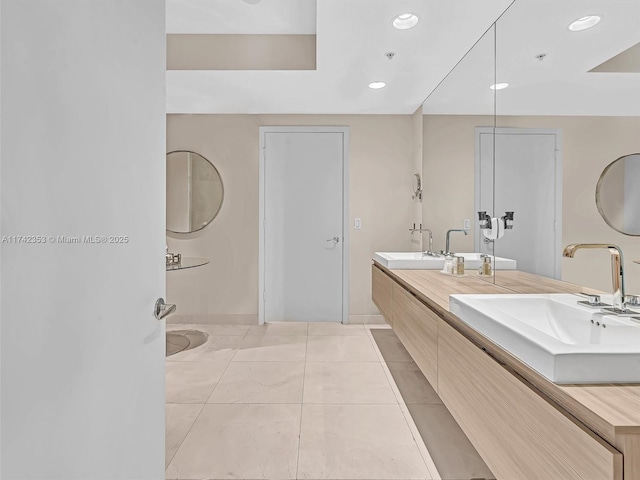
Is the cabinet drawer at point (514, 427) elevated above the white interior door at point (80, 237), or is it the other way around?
the white interior door at point (80, 237)

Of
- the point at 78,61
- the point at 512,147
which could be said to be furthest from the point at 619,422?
the point at 512,147

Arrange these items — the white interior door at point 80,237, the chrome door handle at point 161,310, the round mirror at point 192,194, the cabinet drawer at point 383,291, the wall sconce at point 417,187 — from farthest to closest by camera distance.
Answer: the round mirror at point 192,194 < the wall sconce at point 417,187 < the cabinet drawer at point 383,291 < the chrome door handle at point 161,310 < the white interior door at point 80,237

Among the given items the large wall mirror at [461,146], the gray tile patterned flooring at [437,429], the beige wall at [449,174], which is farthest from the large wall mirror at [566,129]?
the gray tile patterned flooring at [437,429]

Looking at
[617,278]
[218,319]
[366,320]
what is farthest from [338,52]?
[218,319]

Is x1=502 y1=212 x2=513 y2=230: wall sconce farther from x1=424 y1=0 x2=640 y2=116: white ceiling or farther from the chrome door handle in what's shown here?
the chrome door handle

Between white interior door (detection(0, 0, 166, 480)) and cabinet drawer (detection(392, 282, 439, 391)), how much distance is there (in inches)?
48.5

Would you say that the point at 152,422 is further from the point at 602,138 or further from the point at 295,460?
the point at 602,138

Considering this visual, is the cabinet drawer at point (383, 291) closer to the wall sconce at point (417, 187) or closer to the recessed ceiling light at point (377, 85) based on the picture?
the wall sconce at point (417, 187)

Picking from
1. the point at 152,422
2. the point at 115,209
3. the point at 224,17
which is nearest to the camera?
the point at 115,209

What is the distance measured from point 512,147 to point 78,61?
2.02 m

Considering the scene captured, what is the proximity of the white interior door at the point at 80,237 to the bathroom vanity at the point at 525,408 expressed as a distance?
952 mm

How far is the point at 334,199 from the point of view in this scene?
413 cm

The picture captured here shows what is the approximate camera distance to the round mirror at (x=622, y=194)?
4.18 feet

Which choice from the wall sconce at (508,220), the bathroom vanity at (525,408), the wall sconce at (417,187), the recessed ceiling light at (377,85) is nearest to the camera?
the bathroom vanity at (525,408)
